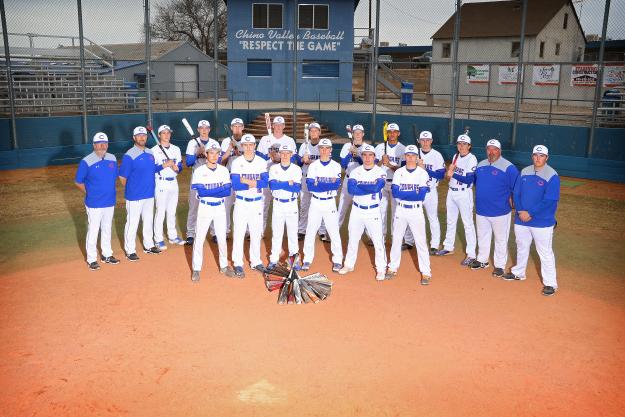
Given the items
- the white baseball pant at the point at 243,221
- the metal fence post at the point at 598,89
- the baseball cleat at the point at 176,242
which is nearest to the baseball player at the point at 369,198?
the white baseball pant at the point at 243,221

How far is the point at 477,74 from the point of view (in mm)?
32906

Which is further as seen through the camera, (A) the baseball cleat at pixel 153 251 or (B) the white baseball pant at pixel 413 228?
(A) the baseball cleat at pixel 153 251

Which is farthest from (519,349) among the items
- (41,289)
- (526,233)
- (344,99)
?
(344,99)

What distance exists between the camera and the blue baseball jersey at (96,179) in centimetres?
956

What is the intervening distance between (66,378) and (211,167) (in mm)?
4169

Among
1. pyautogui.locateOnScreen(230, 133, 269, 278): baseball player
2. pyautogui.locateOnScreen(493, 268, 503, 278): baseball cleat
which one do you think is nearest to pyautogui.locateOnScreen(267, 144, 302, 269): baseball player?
pyautogui.locateOnScreen(230, 133, 269, 278): baseball player

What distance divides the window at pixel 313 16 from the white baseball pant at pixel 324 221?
2525cm

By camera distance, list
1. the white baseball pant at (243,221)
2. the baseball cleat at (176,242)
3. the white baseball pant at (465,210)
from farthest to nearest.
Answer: the baseball cleat at (176,242)
the white baseball pant at (465,210)
the white baseball pant at (243,221)

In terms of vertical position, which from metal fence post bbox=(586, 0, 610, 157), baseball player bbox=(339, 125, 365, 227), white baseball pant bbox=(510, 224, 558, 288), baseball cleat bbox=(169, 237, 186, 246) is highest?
metal fence post bbox=(586, 0, 610, 157)

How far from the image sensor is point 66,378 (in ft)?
20.3

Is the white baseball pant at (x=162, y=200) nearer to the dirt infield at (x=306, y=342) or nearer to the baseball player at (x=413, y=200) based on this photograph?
the dirt infield at (x=306, y=342)

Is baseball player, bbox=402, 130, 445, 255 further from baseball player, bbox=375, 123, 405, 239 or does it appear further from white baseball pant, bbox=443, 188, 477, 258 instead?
baseball player, bbox=375, 123, 405, 239

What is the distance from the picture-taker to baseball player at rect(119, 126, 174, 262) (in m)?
10.1

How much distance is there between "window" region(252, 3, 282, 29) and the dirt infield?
82.9 ft
